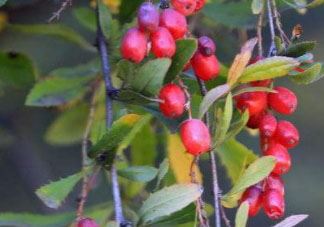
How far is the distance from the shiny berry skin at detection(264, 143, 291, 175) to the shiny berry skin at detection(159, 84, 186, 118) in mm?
A: 144

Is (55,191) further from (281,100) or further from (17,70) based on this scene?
(17,70)

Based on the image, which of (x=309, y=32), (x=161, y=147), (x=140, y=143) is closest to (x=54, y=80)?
(x=140, y=143)

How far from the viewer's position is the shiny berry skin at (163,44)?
91 cm

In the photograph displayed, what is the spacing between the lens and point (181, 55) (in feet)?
3.06

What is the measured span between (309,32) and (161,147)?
2.97 ft

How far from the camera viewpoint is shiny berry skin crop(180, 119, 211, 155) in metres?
0.93

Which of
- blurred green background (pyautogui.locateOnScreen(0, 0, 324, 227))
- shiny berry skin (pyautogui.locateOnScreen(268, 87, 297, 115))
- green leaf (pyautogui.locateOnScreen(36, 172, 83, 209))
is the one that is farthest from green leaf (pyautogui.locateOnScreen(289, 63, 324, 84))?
blurred green background (pyautogui.locateOnScreen(0, 0, 324, 227))

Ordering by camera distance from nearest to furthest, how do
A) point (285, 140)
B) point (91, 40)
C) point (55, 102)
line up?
point (285, 140) → point (55, 102) → point (91, 40)

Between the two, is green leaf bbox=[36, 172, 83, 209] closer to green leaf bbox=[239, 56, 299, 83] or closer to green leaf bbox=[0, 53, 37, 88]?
green leaf bbox=[239, 56, 299, 83]

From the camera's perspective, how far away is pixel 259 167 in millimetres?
977

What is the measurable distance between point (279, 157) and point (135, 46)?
0.23 metres

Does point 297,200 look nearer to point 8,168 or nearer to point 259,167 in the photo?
point 8,168

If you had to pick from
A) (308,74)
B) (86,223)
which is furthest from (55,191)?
(308,74)

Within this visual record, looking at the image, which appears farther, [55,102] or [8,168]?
[8,168]
